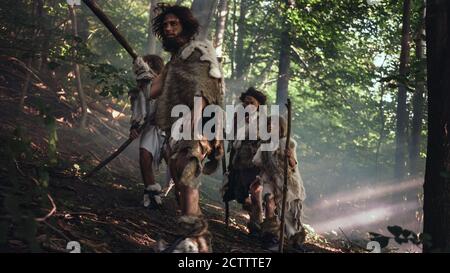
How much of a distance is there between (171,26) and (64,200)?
2163 millimetres

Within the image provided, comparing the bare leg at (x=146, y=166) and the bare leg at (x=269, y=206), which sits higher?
the bare leg at (x=146, y=166)

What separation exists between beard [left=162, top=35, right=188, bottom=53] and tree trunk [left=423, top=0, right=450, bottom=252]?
275 cm

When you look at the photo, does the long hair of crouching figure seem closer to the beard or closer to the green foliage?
the beard

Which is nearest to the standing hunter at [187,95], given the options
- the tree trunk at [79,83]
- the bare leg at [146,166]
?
the bare leg at [146,166]

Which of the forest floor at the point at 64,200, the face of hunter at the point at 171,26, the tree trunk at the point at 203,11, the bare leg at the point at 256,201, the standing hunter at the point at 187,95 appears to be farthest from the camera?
the tree trunk at the point at 203,11

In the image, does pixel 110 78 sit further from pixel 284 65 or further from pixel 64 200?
pixel 284 65

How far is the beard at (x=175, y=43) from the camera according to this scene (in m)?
4.89

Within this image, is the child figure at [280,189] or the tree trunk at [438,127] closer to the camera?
the tree trunk at [438,127]

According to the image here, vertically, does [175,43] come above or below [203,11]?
below

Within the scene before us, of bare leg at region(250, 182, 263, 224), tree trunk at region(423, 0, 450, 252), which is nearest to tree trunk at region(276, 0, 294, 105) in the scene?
bare leg at region(250, 182, 263, 224)

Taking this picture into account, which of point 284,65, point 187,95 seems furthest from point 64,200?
point 284,65

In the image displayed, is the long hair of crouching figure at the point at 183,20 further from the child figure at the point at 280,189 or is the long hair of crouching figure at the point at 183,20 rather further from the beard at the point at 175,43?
the child figure at the point at 280,189

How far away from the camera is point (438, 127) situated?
16.5 ft
